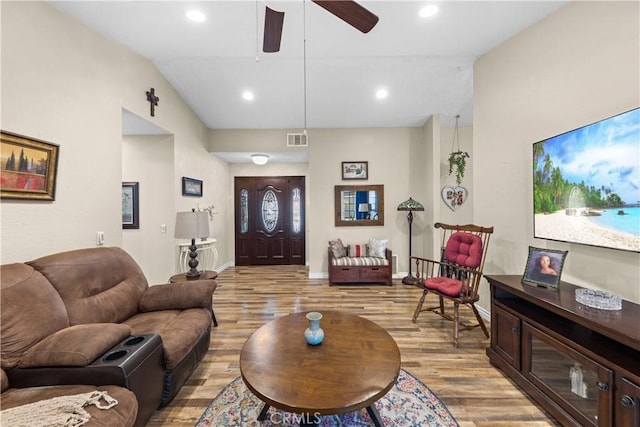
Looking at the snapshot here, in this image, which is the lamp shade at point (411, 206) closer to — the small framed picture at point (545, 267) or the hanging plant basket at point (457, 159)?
the hanging plant basket at point (457, 159)

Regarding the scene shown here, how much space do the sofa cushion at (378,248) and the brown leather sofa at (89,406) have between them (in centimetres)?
384

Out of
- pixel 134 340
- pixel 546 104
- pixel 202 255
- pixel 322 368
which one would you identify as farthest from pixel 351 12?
pixel 202 255

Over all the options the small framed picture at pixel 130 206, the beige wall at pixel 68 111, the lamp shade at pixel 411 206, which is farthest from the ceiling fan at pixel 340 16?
the lamp shade at pixel 411 206

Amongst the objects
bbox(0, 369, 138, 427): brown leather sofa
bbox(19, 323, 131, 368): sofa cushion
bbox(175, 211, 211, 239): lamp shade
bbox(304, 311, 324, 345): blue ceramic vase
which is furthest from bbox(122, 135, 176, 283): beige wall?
bbox(304, 311, 324, 345): blue ceramic vase

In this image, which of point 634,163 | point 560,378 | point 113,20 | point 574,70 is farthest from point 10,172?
point 574,70

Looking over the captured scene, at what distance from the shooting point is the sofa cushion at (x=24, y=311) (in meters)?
1.31

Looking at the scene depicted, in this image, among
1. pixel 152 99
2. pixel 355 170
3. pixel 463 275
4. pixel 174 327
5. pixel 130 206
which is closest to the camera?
pixel 174 327

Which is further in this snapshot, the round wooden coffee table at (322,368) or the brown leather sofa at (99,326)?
the brown leather sofa at (99,326)

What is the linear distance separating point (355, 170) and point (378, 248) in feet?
5.12

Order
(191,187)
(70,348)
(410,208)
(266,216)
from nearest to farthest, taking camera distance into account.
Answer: (70,348) → (191,187) → (410,208) → (266,216)

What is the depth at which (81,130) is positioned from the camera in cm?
218

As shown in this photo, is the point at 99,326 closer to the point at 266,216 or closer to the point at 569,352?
the point at 569,352

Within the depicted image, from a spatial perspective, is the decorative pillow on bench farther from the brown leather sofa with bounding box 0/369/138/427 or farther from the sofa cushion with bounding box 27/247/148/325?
the brown leather sofa with bounding box 0/369/138/427

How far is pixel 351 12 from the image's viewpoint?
162 cm
